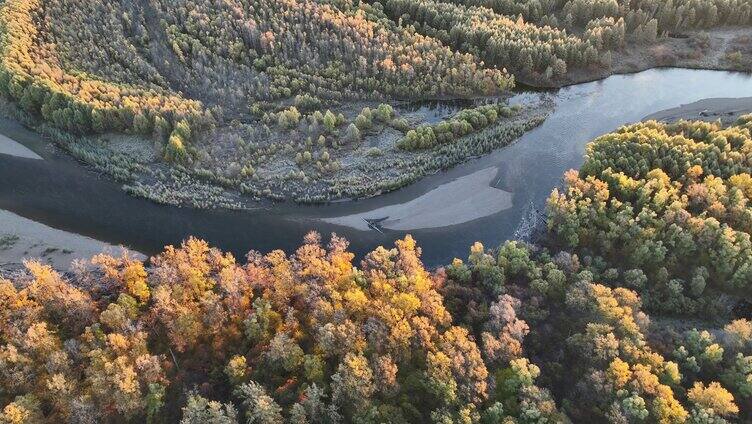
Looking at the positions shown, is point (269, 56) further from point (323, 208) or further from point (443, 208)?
point (443, 208)

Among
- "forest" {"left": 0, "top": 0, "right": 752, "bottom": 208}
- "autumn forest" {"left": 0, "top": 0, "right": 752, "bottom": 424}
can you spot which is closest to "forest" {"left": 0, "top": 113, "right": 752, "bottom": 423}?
"autumn forest" {"left": 0, "top": 0, "right": 752, "bottom": 424}

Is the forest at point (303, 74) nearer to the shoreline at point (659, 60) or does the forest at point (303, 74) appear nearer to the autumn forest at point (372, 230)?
the shoreline at point (659, 60)

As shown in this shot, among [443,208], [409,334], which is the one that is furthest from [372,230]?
[409,334]

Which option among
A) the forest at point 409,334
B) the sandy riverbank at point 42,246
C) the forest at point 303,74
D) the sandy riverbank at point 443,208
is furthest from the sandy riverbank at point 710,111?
the sandy riverbank at point 42,246

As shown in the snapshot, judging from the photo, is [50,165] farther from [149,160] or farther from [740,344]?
[740,344]

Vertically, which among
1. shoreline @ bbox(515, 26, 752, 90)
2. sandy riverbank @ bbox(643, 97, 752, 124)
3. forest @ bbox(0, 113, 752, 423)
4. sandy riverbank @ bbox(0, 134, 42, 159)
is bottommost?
forest @ bbox(0, 113, 752, 423)

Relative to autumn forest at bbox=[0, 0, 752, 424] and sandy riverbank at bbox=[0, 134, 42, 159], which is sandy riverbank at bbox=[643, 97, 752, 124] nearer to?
autumn forest at bbox=[0, 0, 752, 424]
